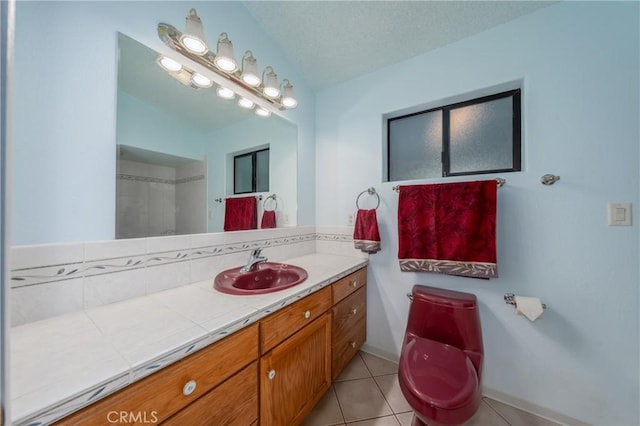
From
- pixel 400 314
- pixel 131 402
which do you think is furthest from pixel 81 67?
pixel 400 314

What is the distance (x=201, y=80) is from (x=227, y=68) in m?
0.16

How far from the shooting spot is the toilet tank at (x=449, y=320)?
4.02 ft

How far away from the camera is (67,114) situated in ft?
2.57

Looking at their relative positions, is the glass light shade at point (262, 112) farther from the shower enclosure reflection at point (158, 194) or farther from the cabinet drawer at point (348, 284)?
the cabinet drawer at point (348, 284)

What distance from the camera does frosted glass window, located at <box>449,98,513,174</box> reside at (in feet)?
4.66

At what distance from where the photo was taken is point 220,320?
0.73 meters

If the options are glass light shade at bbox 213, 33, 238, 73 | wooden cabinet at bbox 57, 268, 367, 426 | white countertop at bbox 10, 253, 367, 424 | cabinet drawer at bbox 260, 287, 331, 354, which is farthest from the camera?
glass light shade at bbox 213, 33, 238, 73

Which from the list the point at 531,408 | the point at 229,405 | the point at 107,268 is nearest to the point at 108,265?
the point at 107,268

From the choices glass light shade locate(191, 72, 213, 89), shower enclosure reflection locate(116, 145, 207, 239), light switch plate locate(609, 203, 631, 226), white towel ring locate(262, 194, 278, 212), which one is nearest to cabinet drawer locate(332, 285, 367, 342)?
white towel ring locate(262, 194, 278, 212)

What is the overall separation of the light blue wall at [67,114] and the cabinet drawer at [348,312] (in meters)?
1.22

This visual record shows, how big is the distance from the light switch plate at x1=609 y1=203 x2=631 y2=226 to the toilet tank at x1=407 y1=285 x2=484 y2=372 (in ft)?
2.46

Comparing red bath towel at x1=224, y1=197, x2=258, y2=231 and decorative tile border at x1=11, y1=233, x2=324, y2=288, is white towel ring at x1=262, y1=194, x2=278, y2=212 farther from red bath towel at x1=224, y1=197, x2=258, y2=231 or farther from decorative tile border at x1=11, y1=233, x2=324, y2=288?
decorative tile border at x1=11, y1=233, x2=324, y2=288

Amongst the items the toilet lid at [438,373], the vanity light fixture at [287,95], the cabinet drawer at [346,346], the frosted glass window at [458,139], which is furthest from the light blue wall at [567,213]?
the vanity light fixture at [287,95]

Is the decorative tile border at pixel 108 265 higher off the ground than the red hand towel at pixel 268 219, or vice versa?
the red hand towel at pixel 268 219
